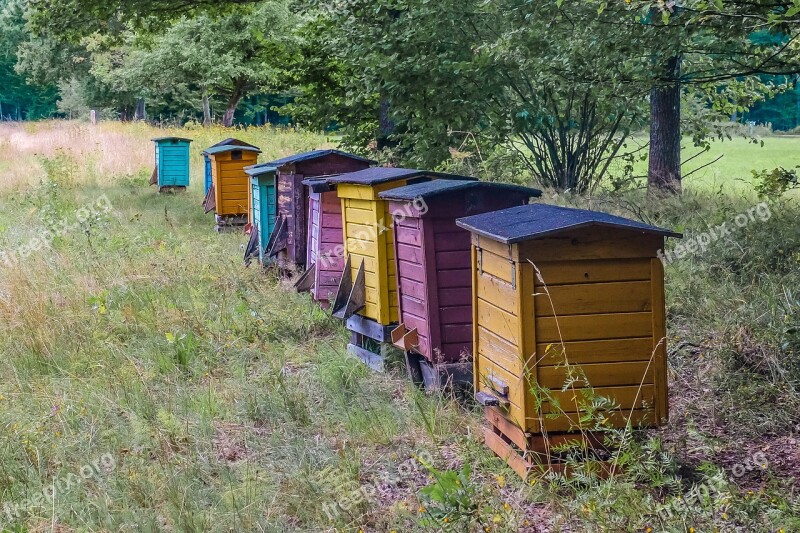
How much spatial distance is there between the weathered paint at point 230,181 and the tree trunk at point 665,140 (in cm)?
648

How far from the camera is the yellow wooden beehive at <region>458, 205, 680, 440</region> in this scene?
409 centimetres

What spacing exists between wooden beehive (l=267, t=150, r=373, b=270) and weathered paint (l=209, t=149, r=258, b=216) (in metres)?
4.84

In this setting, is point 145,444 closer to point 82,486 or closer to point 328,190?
point 82,486

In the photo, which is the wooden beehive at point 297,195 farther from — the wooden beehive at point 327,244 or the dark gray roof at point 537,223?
the dark gray roof at point 537,223

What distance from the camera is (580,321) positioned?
4164 millimetres

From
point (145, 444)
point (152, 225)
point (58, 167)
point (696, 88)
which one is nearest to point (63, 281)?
point (145, 444)

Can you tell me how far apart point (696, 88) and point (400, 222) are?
7685 mm

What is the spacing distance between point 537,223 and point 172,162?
1666 centimetres

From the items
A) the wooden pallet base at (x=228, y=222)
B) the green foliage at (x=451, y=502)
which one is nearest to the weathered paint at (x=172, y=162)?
the wooden pallet base at (x=228, y=222)

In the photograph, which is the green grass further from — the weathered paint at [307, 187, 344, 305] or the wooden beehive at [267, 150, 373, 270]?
the weathered paint at [307, 187, 344, 305]

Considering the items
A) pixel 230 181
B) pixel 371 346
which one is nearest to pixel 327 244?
pixel 371 346

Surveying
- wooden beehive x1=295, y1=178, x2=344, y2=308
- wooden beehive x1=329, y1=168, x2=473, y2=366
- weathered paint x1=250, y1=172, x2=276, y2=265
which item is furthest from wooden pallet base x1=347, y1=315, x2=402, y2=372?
weathered paint x1=250, y1=172, x2=276, y2=265

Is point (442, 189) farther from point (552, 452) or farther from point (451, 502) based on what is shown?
point (451, 502)

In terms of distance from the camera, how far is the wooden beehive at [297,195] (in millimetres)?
9086
